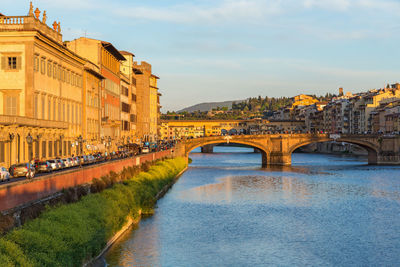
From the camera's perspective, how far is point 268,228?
136ft

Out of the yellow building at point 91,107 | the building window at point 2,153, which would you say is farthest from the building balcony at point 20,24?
the yellow building at point 91,107

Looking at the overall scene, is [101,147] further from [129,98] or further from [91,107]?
[129,98]

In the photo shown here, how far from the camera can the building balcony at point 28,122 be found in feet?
139

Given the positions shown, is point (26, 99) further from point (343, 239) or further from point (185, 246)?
point (343, 239)

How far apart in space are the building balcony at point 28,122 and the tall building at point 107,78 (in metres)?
22.0

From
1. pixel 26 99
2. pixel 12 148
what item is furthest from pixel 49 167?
pixel 26 99

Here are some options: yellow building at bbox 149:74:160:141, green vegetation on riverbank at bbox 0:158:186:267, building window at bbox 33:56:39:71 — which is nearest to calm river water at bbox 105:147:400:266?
green vegetation on riverbank at bbox 0:158:186:267

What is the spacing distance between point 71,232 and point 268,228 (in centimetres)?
1929

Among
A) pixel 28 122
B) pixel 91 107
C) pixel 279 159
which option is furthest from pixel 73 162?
pixel 279 159

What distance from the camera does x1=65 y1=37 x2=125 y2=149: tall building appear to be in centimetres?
7875

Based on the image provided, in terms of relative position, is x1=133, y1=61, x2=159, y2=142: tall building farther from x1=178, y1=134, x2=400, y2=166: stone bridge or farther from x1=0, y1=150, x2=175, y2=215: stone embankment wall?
x1=0, y1=150, x2=175, y2=215: stone embankment wall

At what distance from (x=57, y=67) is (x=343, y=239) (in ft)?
104

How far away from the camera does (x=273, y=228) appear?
41.3 meters

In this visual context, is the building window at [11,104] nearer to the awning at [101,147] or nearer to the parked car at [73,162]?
the parked car at [73,162]
